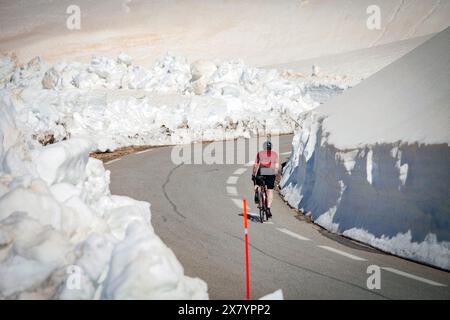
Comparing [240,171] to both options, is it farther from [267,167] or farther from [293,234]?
[293,234]

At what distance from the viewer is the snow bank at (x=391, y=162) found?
22.6 feet

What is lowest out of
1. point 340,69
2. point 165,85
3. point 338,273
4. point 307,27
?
point 338,273

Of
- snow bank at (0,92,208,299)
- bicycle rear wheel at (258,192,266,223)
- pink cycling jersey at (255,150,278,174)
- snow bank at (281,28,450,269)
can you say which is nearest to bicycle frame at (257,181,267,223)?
bicycle rear wheel at (258,192,266,223)

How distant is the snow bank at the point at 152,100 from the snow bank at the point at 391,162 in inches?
518

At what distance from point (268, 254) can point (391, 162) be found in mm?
2648

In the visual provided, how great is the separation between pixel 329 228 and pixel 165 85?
106 feet

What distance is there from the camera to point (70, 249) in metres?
4.83

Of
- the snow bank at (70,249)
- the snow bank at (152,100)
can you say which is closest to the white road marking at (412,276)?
the snow bank at (70,249)

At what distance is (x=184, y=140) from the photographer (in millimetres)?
25609

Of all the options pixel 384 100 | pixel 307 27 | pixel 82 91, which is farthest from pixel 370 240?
pixel 307 27

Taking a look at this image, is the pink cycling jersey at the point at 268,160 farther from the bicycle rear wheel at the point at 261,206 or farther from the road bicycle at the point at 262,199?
the bicycle rear wheel at the point at 261,206

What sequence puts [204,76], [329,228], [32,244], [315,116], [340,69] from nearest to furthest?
[32,244] → [329,228] → [315,116] → [204,76] → [340,69]

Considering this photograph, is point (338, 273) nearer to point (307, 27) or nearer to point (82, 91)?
point (82, 91)

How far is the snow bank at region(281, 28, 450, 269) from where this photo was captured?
6.90 metres
